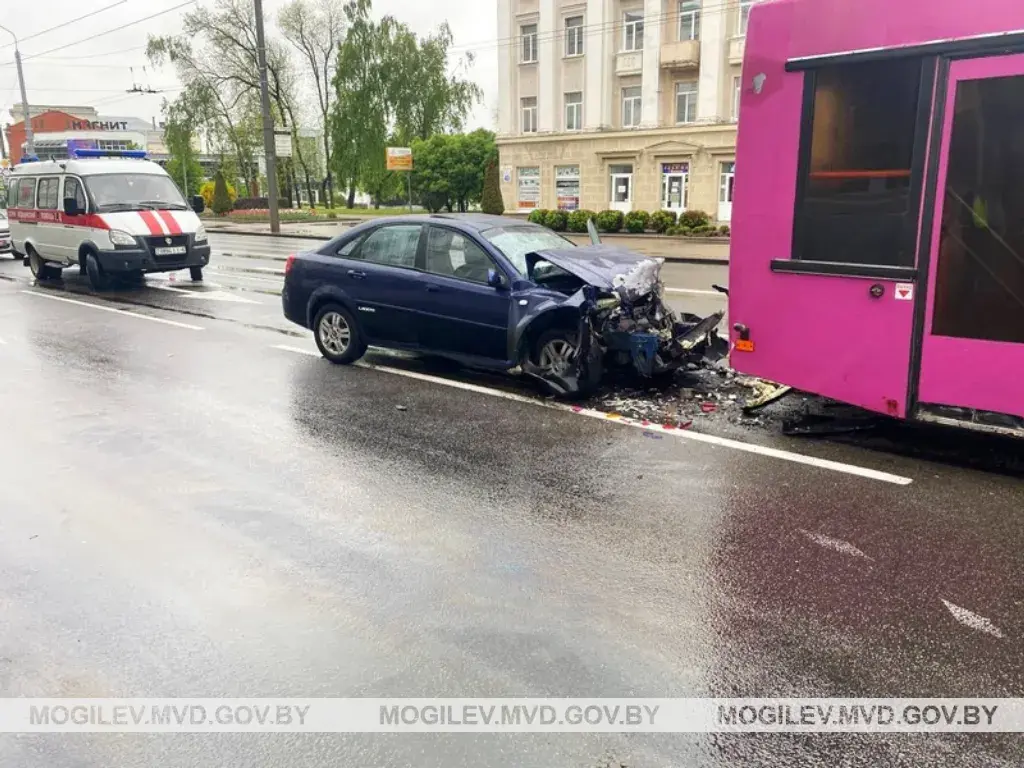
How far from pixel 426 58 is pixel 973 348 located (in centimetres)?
5540

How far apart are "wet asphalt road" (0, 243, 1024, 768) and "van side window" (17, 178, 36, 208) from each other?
1179 centimetres

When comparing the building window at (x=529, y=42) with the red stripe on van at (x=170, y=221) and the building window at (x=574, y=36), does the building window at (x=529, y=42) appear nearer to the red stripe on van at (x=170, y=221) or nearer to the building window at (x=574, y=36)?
the building window at (x=574, y=36)

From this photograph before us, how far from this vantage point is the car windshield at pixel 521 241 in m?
7.87

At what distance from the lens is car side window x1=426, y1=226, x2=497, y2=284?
7852mm

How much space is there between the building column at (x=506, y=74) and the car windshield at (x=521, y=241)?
35.3 meters

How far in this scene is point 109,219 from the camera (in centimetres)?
1501

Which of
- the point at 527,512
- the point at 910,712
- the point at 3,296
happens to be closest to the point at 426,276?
the point at 527,512

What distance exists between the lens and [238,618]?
12.6 ft

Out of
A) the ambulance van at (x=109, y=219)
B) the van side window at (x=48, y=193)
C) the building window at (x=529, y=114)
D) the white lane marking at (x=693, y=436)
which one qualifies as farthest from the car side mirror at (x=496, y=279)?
the building window at (x=529, y=114)

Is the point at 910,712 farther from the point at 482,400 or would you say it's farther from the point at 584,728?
the point at 482,400

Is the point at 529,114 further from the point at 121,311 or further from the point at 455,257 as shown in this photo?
the point at 455,257

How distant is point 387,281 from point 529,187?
3499 centimetres

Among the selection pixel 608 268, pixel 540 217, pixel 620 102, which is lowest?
pixel 608 268

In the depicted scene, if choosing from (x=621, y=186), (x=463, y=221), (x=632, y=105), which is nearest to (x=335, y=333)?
(x=463, y=221)
